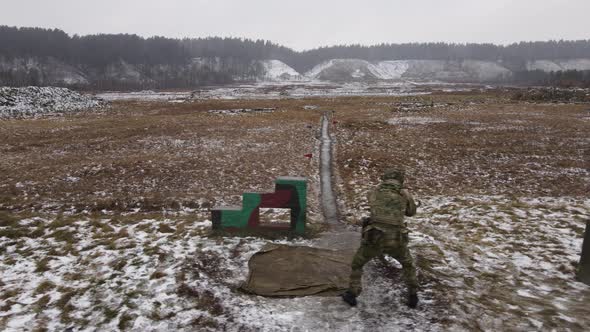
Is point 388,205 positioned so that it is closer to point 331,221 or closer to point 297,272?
point 297,272

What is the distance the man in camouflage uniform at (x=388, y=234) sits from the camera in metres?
6.92

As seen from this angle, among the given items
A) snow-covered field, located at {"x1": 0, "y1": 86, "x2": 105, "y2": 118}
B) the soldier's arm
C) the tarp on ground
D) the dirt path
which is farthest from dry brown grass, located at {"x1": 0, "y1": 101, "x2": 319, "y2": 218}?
snow-covered field, located at {"x1": 0, "y1": 86, "x2": 105, "y2": 118}

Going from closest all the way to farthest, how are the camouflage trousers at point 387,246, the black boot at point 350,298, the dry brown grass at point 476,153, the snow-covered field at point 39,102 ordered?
the camouflage trousers at point 387,246 < the black boot at point 350,298 < the dry brown grass at point 476,153 < the snow-covered field at point 39,102

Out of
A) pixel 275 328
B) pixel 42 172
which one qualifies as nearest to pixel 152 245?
pixel 275 328

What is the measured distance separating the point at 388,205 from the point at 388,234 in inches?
21.8

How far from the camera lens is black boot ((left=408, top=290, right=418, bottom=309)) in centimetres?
714

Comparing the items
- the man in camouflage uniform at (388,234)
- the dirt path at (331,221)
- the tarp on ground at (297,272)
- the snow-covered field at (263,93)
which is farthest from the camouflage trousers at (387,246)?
the snow-covered field at (263,93)

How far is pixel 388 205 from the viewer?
706 centimetres

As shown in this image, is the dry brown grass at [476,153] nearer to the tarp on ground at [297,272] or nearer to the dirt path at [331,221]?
the dirt path at [331,221]

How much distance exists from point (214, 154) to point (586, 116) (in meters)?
37.3

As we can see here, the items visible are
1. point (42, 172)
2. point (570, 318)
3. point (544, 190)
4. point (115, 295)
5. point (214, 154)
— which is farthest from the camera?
point (214, 154)

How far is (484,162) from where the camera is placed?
2081 cm

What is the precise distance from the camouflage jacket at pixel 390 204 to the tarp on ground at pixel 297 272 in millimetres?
2031

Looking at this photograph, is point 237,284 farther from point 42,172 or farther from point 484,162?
point 484,162
